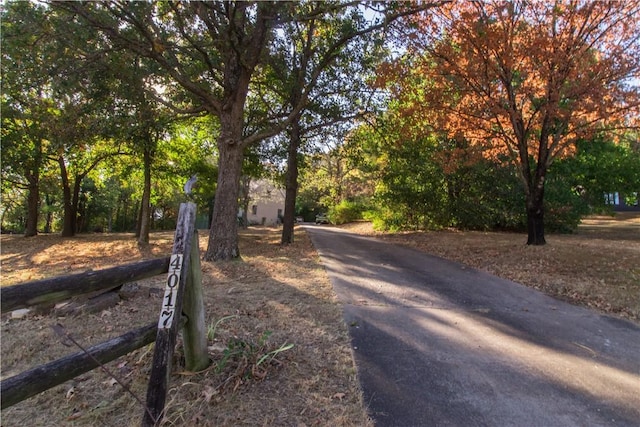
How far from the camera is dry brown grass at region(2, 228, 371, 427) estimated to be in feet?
8.25

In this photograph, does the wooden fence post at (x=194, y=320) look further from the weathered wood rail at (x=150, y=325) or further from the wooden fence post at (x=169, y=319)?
the wooden fence post at (x=169, y=319)

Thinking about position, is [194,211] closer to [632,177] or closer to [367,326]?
[367,326]

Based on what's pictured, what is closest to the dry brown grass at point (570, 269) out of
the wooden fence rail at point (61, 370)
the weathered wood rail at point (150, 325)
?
the weathered wood rail at point (150, 325)

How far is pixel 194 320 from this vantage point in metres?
2.85

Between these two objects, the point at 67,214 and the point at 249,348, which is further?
the point at 67,214

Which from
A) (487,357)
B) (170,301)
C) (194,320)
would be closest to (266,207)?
(487,357)

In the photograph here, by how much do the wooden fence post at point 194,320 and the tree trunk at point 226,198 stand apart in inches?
237

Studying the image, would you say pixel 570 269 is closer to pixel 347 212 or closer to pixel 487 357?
pixel 487 357

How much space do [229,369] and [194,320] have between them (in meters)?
0.53

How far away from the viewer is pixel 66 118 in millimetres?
9969

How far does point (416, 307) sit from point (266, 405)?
3.22 m

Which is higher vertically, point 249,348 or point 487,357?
point 249,348

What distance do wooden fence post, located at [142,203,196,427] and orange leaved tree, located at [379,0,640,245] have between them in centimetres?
872

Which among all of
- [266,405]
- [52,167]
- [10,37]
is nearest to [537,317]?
[266,405]
